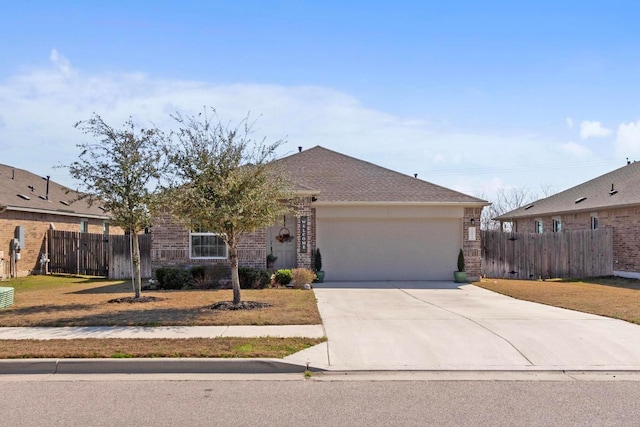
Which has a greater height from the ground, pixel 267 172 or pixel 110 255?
pixel 267 172

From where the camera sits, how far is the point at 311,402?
6160 mm

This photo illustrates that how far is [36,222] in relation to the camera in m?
23.0

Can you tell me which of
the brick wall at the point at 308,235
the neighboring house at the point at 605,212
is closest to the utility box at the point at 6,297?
the brick wall at the point at 308,235

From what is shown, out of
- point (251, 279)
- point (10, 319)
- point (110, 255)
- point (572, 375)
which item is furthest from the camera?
point (110, 255)

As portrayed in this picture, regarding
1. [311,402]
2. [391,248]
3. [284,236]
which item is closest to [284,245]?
[284,236]

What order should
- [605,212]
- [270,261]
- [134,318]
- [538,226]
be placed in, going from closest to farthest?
[134,318], [270,261], [605,212], [538,226]

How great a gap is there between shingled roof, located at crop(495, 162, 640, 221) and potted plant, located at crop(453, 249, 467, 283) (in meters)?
6.86

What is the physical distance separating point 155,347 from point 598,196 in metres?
22.0

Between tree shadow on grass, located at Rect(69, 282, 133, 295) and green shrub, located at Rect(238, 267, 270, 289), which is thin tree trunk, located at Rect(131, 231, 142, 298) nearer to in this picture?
tree shadow on grass, located at Rect(69, 282, 133, 295)

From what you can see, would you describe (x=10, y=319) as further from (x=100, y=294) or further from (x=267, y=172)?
(x=267, y=172)

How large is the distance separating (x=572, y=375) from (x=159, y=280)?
41.7ft

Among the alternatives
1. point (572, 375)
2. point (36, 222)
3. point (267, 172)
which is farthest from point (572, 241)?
point (36, 222)

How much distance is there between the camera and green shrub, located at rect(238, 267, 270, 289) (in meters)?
16.9

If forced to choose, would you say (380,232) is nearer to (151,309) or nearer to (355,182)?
(355,182)
